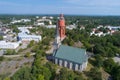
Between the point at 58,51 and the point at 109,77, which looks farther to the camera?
the point at 58,51

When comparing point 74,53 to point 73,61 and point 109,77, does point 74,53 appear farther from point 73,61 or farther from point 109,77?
point 109,77

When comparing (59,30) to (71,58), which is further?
(59,30)

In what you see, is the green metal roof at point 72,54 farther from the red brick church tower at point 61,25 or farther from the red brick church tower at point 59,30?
Answer: the red brick church tower at point 61,25

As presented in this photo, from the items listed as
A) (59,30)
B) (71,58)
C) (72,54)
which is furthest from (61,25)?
(71,58)

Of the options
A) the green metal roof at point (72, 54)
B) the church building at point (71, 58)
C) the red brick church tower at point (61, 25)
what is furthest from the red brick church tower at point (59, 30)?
the green metal roof at point (72, 54)

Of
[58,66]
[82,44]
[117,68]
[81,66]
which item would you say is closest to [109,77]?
[117,68]

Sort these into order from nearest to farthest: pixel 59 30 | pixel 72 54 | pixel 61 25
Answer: pixel 72 54
pixel 61 25
pixel 59 30

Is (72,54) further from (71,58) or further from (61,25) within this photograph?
(61,25)

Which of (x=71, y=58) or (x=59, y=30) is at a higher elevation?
(x=59, y=30)
